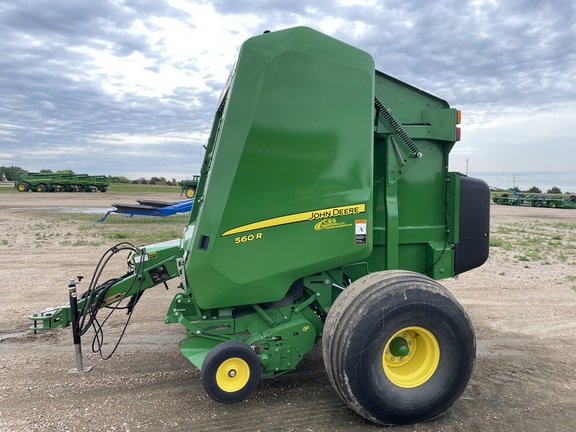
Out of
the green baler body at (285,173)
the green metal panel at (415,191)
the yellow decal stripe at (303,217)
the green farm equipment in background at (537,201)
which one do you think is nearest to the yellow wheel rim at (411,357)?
the green baler body at (285,173)

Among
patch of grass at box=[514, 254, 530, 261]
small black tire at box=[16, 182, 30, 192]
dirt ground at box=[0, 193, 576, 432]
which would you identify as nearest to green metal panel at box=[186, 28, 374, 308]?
dirt ground at box=[0, 193, 576, 432]

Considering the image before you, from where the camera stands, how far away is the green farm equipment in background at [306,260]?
3127 mm

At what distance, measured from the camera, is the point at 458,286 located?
7.65 meters

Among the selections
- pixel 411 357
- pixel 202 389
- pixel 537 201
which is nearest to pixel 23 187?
pixel 202 389

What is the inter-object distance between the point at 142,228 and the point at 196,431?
1337 cm

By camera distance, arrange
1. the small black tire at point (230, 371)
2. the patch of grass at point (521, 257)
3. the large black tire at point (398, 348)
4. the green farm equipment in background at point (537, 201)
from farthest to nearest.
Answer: the green farm equipment in background at point (537, 201) → the patch of grass at point (521, 257) → the small black tire at point (230, 371) → the large black tire at point (398, 348)

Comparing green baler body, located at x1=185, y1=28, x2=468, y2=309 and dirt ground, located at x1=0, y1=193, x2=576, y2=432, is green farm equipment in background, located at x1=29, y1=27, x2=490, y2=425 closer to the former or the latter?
green baler body, located at x1=185, y1=28, x2=468, y2=309

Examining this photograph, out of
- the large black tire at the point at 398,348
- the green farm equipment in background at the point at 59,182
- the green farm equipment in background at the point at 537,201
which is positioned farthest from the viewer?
the green farm equipment in background at the point at 59,182

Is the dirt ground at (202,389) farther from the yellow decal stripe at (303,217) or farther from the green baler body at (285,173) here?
the yellow decal stripe at (303,217)

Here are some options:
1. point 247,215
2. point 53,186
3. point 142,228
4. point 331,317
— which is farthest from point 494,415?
point 53,186

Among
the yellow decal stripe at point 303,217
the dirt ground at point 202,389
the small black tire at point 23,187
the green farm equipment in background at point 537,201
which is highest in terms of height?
the small black tire at point 23,187

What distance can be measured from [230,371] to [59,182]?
4598 cm

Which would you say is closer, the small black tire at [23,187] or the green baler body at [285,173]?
the green baler body at [285,173]

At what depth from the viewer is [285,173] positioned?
10.9 ft
